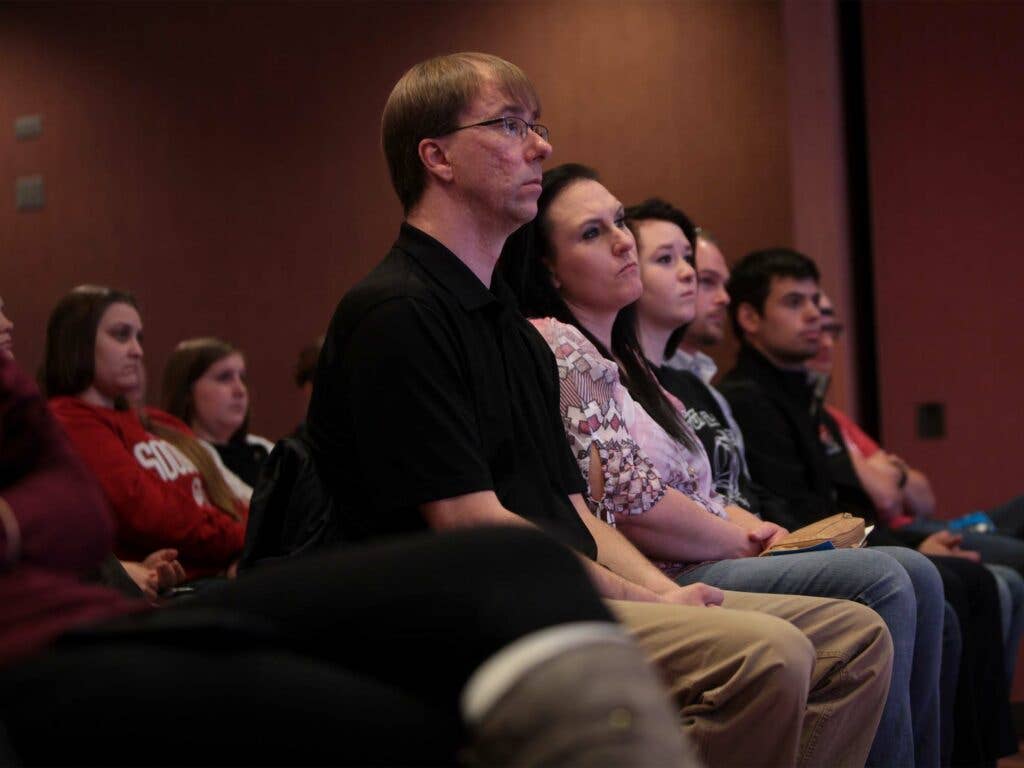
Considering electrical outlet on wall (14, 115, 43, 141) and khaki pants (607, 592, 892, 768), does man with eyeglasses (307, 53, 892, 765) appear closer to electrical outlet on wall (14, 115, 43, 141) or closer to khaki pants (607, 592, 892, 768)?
khaki pants (607, 592, 892, 768)

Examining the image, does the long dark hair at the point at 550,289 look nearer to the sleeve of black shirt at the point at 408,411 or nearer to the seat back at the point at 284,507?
the seat back at the point at 284,507

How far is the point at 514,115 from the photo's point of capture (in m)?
2.01

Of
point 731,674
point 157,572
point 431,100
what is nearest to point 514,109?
point 431,100

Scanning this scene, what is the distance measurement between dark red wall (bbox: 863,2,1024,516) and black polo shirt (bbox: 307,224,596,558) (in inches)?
123

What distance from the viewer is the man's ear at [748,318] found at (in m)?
3.83

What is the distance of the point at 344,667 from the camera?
38.5 inches

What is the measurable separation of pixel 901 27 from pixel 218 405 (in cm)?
300

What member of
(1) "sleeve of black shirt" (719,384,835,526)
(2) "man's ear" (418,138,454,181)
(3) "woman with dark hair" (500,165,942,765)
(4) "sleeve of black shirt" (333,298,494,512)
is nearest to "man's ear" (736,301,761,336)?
(1) "sleeve of black shirt" (719,384,835,526)

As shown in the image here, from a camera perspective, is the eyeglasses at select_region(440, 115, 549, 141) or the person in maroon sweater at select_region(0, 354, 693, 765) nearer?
the person in maroon sweater at select_region(0, 354, 693, 765)

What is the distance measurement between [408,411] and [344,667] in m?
0.71

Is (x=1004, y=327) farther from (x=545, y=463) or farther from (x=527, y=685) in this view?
(x=527, y=685)

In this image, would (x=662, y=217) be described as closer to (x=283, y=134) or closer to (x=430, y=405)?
(x=430, y=405)

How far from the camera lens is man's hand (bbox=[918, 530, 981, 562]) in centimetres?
368

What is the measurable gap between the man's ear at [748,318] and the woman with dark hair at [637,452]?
1.13 metres
